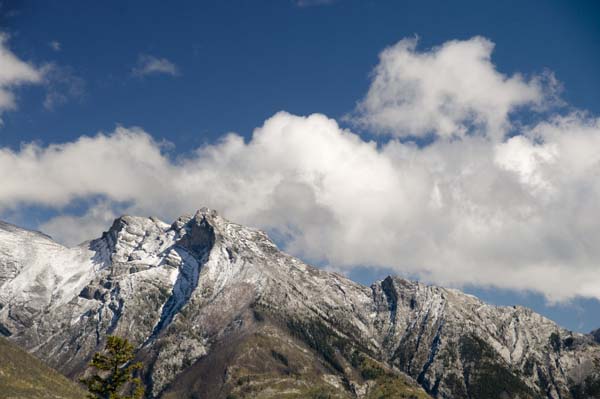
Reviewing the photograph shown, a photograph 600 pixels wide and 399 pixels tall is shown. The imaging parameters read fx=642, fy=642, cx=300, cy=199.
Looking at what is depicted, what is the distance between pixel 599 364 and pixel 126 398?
6287cm

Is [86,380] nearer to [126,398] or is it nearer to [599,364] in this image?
[126,398]

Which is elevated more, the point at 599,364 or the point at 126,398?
the point at 599,364

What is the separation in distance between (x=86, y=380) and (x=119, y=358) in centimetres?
645

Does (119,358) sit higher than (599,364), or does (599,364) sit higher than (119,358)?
(599,364)

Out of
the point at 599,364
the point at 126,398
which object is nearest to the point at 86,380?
the point at 126,398

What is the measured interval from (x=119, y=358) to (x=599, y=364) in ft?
205

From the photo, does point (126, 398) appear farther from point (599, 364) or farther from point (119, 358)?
point (599, 364)

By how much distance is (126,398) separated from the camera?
8694cm

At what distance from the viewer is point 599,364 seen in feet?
275

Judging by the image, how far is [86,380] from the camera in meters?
85.1

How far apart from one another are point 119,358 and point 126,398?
7.55 m

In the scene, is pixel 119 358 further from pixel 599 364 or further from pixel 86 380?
pixel 599 364

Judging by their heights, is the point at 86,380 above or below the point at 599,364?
below

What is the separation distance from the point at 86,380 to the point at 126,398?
5.93 meters
